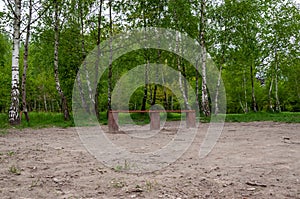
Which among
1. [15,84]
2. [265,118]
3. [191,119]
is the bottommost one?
[265,118]

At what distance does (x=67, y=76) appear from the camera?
21.2 metres

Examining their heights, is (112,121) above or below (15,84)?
below

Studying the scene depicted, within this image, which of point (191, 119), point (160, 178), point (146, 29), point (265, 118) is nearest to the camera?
point (160, 178)

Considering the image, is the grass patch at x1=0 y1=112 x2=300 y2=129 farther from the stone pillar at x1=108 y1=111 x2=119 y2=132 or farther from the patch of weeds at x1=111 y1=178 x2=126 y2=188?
the patch of weeds at x1=111 y1=178 x2=126 y2=188

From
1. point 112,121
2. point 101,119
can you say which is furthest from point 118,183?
point 101,119

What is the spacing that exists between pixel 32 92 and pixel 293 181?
36746 mm

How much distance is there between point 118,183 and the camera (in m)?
3.94

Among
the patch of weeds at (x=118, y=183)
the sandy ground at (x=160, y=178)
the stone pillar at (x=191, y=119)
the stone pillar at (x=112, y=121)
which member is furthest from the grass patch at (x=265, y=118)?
the patch of weeds at (x=118, y=183)

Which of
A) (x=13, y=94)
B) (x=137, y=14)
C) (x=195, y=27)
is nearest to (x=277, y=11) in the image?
(x=195, y=27)

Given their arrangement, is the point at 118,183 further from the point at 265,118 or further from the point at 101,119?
the point at 265,118

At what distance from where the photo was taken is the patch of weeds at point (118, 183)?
12.5 feet

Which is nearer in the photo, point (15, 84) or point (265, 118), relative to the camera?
point (15, 84)

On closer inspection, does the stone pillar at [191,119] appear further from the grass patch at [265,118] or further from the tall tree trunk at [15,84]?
the tall tree trunk at [15,84]

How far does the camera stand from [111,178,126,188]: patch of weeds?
3.82 meters
